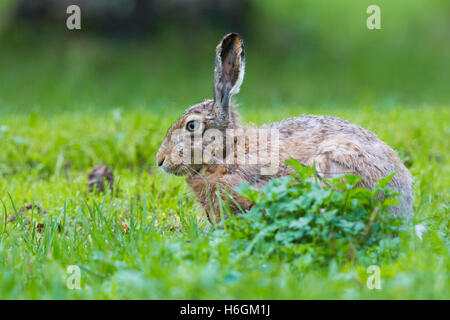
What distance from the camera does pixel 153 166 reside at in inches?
242

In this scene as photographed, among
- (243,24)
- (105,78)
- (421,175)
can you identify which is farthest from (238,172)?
(243,24)

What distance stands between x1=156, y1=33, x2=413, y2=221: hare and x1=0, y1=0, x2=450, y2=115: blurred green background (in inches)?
337

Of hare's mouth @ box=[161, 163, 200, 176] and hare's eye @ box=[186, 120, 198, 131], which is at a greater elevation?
hare's eye @ box=[186, 120, 198, 131]

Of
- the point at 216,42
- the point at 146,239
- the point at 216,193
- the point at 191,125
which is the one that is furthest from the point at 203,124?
the point at 216,42

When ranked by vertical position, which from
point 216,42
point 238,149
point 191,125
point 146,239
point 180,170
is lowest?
point 146,239

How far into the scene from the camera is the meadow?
331 centimetres

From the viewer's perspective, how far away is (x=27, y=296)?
3.38 m

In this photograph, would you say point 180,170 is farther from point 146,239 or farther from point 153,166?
point 153,166

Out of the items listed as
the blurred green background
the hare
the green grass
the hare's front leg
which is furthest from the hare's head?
the blurred green background

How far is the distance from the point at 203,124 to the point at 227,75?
1.28 ft

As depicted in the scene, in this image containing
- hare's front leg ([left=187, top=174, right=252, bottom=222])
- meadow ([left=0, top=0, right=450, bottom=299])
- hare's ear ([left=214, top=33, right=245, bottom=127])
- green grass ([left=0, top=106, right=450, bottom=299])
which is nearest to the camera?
green grass ([left=0, top=106, right=450, bottom=299])

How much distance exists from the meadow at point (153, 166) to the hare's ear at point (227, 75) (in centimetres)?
66

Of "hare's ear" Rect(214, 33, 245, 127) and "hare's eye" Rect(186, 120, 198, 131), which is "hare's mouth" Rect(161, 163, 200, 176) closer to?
"hare's eye" Rect(186, 120, 198, 131)
